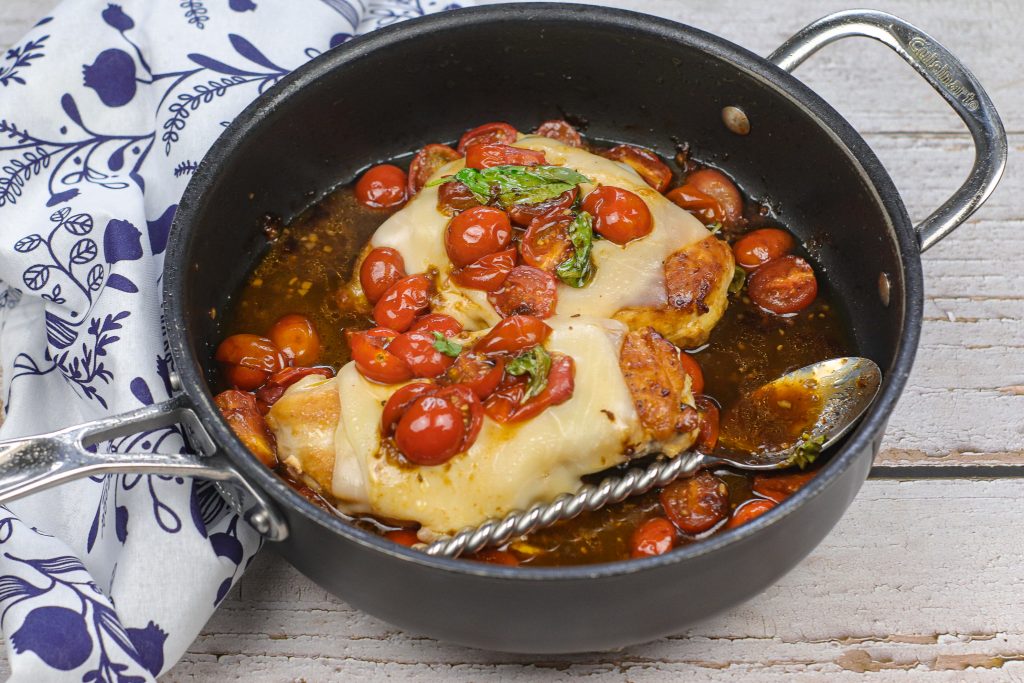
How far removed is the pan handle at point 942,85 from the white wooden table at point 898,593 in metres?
0.79

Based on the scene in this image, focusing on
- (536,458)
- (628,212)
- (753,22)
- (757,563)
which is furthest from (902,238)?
(753,22)

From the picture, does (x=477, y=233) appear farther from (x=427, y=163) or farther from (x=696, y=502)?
(x=696, y=502)

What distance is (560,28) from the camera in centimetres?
358

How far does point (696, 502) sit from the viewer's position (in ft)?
9.41

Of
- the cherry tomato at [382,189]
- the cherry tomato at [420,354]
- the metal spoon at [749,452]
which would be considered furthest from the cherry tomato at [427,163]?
the metal spoon at [749,452]

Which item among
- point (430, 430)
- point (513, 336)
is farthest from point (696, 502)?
point (430, 430)

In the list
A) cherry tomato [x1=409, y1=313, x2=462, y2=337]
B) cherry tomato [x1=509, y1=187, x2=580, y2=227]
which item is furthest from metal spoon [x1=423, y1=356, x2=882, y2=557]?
cherry tomato [x1=509, y1=187, x2=580, y2=227]

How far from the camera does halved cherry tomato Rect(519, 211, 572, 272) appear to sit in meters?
3.05

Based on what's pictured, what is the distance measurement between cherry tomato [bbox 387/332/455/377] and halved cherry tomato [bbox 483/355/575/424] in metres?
0.19

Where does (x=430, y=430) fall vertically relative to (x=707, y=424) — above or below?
above

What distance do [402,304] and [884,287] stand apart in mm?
1462

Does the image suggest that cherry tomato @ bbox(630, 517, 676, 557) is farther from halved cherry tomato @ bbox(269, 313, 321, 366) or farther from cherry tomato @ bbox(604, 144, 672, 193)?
cherry tomato @ bbox(604, 144, 672, 193)

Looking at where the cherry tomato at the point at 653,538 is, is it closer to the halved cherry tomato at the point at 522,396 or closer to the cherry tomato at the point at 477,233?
the halved cherry tomato at the point at 522,396

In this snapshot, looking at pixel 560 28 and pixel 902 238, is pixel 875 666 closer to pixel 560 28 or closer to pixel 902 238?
pixel 902 238
